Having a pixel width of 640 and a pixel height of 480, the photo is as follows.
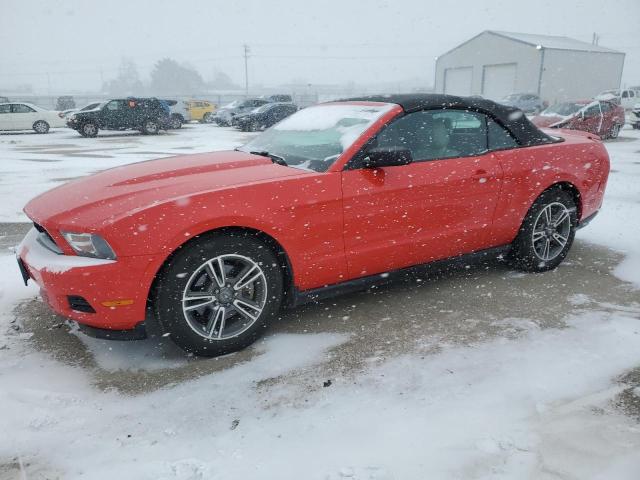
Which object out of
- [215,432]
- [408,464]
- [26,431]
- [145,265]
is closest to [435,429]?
[408,464]

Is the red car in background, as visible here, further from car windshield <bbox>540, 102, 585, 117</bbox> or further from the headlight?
the headlight

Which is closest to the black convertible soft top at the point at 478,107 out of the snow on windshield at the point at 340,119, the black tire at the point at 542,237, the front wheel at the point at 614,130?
the snow on windshield at the point at 340,119

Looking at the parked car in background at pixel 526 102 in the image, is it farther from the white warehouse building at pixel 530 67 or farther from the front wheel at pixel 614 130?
the front wheel at pixel 614 130

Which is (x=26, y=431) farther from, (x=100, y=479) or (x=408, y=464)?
(x=408, y=464)

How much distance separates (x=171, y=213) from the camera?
2709mm

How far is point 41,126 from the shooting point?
21.8 meters

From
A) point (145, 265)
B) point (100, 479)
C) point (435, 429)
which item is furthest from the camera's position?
point (145, 265)

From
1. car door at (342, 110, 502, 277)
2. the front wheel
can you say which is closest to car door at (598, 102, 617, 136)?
the front wheel

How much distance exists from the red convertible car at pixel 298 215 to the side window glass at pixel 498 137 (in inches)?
0.5

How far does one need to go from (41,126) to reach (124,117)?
407 centimetres

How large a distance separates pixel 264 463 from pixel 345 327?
1383 millimetres

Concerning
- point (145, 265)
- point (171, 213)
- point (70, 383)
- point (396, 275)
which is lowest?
point (70, 383)

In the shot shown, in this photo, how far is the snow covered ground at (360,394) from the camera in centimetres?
213

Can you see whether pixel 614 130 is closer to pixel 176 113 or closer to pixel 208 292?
pixel 208 292
